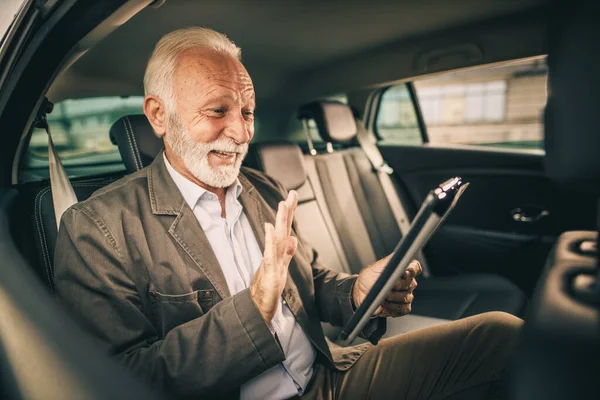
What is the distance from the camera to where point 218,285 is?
3.87 ft

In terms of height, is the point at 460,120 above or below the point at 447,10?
below

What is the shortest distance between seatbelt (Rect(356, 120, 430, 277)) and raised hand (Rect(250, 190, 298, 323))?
1732 millimetres

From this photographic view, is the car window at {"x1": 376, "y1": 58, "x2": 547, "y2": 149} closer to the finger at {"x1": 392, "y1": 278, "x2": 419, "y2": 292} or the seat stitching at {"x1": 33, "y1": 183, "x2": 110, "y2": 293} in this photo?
the finger at {"x1": 392, "y1": 278, "x2": 419, "y2": 292}

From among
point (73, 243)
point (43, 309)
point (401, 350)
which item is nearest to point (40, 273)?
point (73, 243)

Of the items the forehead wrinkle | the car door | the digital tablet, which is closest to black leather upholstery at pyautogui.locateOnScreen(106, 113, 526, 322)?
the car door

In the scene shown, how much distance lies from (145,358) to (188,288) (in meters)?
0.21

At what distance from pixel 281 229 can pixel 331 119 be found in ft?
5.79

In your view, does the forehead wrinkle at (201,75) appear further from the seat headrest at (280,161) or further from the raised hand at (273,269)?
the seat headrest at (280,161)

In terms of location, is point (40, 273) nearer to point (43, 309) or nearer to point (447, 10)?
point (43, 309)

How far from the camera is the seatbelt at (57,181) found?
1.32 m

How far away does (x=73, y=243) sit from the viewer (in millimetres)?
1098

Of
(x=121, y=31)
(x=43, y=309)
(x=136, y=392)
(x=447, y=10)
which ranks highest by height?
(x=121, y=31)

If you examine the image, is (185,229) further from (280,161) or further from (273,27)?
(273,27)

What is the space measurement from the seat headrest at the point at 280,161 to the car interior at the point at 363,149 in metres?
0.01
